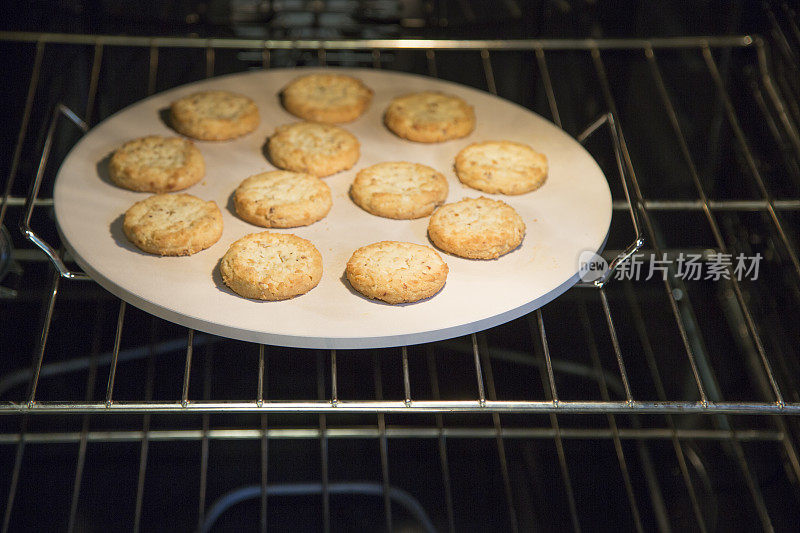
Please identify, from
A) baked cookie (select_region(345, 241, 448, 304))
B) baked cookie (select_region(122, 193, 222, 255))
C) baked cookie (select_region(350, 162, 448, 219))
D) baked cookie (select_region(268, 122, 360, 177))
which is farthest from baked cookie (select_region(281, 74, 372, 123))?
baked cookie (select_region(345, 241, 448, 304))

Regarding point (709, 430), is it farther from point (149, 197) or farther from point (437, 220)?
point (149, 197)

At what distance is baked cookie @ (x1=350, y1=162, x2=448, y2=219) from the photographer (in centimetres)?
159

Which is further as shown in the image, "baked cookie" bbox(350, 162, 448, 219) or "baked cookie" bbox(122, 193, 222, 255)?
"baked cookie" bbox(350, 162, 448, 219)

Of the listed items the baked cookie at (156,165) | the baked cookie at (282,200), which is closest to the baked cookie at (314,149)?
the baked cookie at (282,200)

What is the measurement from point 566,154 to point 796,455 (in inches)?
34.8

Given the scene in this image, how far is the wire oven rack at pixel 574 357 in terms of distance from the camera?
73.5 inches

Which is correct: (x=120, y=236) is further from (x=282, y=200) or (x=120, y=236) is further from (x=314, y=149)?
(x=314, y=149)

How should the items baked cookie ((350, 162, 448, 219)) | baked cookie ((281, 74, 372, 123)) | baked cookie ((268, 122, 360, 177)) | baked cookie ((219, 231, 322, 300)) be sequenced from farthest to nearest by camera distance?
1. baked cookie ((281, 74, 372, 123))
2. baked cookie ((268, 122, 360, 177))
3. baked cookie ((350, 162, 448, 219))
4. baked cookie ((219, 231, 322, 300))

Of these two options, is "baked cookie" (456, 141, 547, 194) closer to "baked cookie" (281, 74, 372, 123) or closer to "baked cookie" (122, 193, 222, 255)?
"baked cookie" (281, 74, 372, 123)

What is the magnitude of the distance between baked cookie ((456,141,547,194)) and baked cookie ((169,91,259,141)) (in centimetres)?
51

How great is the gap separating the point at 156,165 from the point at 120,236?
0.70ft

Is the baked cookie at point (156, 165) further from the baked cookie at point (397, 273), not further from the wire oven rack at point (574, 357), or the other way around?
the baked cookie at point (397, 273)

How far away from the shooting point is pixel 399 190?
5.30 ft

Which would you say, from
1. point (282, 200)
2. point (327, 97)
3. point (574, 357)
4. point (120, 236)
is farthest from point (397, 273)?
point (574, 357)
